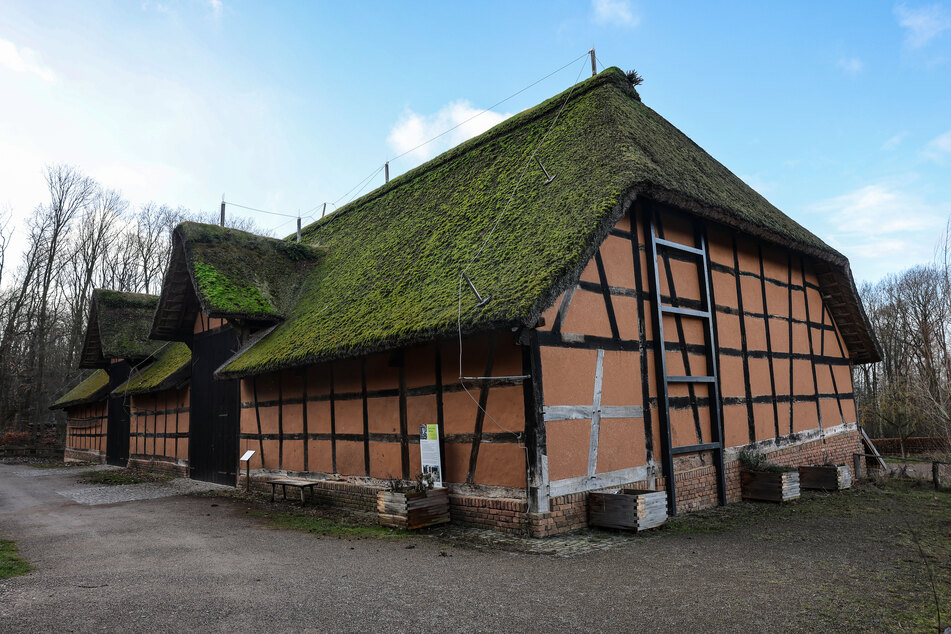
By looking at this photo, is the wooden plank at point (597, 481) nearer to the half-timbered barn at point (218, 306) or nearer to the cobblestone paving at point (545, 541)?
the cobblestone paving at point (545, 541)

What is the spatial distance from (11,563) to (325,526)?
10.7 ft

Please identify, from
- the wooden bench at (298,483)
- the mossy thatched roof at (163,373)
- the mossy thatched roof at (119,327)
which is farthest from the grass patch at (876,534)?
the mossy thatched roof at (119,327)

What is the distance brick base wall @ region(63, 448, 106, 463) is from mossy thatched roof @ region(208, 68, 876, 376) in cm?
1379

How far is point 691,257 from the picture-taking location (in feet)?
29.5

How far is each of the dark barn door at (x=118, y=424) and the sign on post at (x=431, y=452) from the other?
14644 millimetres

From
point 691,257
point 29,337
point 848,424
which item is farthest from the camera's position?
point 29,337

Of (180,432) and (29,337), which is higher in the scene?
(29,337)

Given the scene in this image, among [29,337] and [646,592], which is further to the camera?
[29,337]

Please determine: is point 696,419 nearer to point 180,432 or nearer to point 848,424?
point 848,424

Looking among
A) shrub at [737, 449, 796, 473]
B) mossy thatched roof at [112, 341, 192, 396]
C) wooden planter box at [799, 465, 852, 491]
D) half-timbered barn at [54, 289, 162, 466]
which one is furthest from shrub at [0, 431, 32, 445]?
wooden planter box at [799, 465, 852, 491]

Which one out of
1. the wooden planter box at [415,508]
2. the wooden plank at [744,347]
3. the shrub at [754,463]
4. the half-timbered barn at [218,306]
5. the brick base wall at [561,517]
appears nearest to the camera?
the brick base wall at [561,517]

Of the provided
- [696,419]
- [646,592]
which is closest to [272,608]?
[646,592]

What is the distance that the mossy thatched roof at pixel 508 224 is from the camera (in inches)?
259

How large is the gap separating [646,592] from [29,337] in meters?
Answer: 31.8
